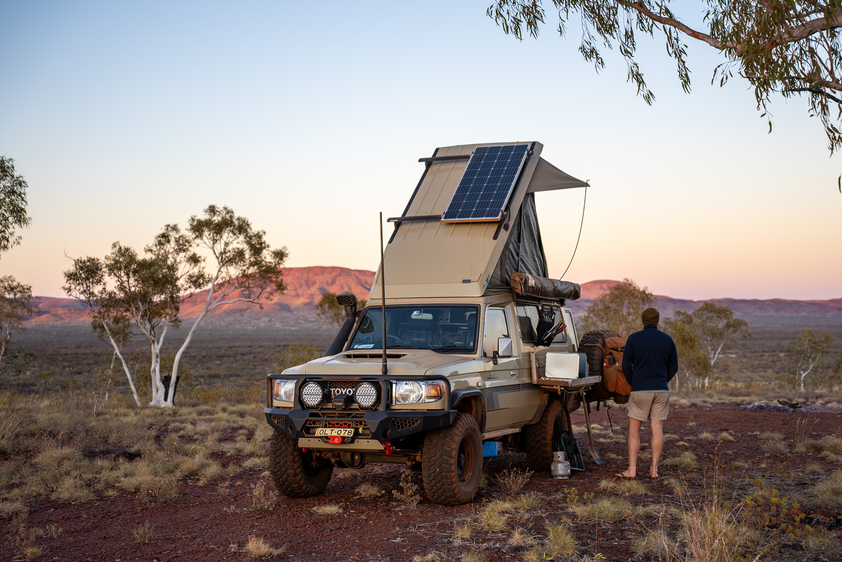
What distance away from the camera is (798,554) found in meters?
5.43

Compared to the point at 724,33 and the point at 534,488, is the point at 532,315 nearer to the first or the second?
the point at 534,488

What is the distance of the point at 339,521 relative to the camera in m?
7.17

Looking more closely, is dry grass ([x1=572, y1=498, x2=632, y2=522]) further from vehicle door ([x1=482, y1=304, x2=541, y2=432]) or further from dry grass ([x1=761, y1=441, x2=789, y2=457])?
dry grass ([x1=761, y1=441, x2=789, y2=457])

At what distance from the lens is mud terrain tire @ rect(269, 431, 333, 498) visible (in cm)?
787

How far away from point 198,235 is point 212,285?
6.41 feet

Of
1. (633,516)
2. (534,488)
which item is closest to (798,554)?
(633,516)

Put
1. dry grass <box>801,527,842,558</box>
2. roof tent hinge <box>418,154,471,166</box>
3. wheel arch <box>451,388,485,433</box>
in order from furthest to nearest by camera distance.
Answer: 1. roof tent hinge <box>418,154,471,166</box>
2. wheel arch <box>451,388,485,433</box>
3. dry grass <box>801,527,842,558</box>

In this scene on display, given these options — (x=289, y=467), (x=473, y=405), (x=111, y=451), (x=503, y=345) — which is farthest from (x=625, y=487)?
(x=111, y=451)

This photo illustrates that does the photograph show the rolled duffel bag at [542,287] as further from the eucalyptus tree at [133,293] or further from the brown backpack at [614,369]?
the eucalyptus tree at [133,293]

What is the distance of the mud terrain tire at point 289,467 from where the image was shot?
787 centimetres

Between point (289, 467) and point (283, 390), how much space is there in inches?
36.0

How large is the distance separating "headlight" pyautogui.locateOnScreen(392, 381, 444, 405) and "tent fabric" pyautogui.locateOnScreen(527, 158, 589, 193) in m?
4.21

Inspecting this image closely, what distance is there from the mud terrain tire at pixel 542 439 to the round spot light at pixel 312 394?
140 inches

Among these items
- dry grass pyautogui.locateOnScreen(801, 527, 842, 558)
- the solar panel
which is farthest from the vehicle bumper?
dry grass pyautogui.locateOnScreen(801, 527, 842, 558)
